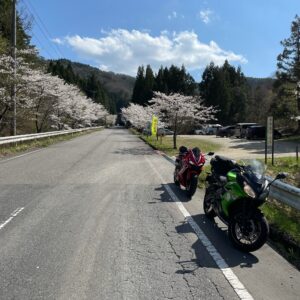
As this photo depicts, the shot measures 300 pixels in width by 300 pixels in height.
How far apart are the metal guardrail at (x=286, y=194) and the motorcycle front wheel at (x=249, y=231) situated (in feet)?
5.32

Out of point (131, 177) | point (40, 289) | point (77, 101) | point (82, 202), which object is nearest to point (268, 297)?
point (40, 289)

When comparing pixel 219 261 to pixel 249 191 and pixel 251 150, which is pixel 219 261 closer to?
pixel 249 191

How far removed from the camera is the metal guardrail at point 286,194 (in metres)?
7.37

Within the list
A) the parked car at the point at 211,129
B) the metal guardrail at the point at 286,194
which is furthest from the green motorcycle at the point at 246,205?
the parked car at the point at 211,129

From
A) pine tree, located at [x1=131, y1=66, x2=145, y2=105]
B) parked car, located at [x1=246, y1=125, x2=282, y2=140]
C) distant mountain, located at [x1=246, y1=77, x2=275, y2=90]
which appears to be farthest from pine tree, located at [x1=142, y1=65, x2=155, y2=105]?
parked car, located at [x1=246, y1=125, x2=282, y2=140]

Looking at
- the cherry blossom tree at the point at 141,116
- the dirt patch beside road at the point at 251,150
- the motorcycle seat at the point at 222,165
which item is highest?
the cherry blossom tree at the point at 141,116

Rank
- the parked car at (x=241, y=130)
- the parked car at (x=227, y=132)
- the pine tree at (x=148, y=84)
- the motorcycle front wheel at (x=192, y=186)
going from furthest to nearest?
the pine tree at (x=148, y=84), the parked car at (x=227, y=132), the parked car at (x=241, y=130), the motorcycle front wheel at (x=192, y=186)

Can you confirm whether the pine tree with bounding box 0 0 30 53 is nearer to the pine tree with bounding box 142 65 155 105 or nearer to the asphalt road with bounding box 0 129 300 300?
the asphalt road with bounding box 0 129 300 300

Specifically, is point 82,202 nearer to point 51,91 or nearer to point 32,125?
point 51,91

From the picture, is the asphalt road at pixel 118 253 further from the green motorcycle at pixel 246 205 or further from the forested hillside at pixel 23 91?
the forested hillside at pixel 23 91

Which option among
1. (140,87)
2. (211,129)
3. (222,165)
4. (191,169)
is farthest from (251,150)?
(140,87)

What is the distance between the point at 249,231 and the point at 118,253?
1924 mm

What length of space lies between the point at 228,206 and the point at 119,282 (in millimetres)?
2544

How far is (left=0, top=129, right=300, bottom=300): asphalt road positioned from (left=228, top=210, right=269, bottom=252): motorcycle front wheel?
14 centimetres
